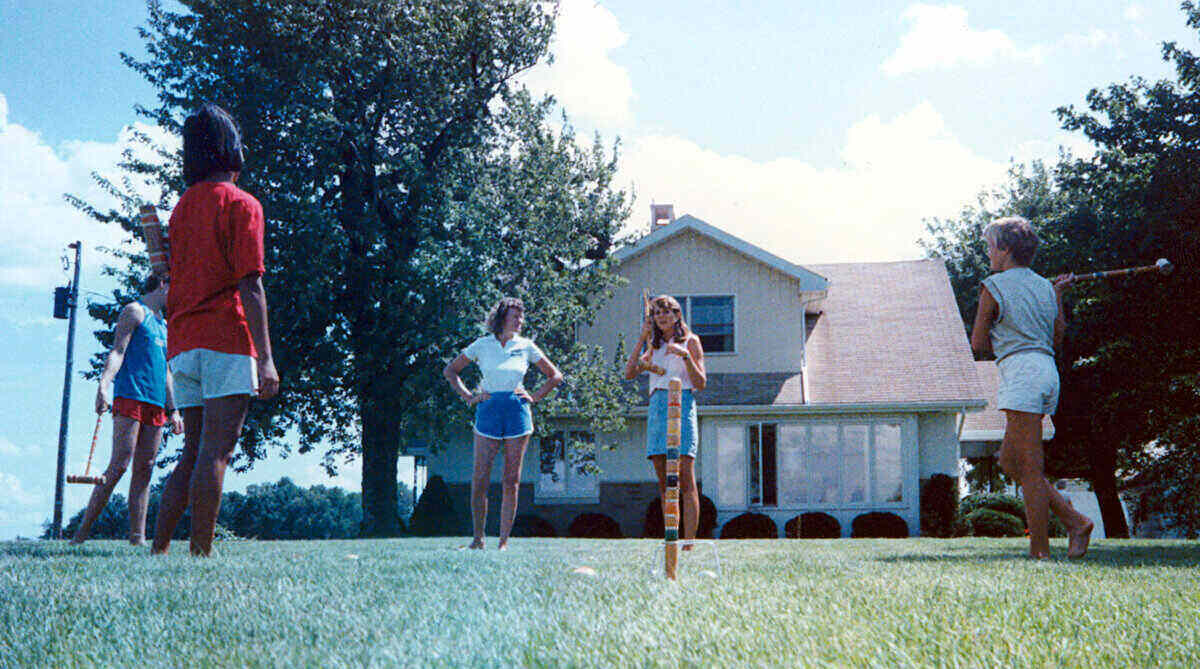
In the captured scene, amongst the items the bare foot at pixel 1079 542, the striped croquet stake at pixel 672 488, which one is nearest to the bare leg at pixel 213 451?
the striped croquet stake at pixel 672 488

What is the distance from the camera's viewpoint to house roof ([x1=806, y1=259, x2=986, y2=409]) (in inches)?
929

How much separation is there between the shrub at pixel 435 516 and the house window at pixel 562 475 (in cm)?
263

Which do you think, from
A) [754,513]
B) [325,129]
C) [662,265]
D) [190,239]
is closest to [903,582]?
[190,239]

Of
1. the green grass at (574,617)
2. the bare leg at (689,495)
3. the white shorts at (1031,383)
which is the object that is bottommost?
the green grass at (574,617)

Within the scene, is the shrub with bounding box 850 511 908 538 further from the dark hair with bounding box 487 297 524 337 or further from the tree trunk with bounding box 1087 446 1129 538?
the dark hair with bounding box 487 297 524 337

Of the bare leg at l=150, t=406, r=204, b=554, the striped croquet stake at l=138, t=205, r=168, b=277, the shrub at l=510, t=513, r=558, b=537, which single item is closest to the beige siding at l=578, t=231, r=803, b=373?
the shrub at l=510, t=513, r=558, b=537

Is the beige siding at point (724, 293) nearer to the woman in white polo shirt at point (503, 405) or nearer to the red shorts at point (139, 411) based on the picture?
the woman in white polo shirt at point (503, 405)

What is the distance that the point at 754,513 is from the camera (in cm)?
2322

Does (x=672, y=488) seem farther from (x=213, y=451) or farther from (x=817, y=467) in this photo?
(x=817, y=467)

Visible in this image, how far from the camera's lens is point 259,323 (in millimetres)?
5328

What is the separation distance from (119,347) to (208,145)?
2492 mm

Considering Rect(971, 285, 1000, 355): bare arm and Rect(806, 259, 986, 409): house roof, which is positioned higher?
Rect(806, 259, 986, 409): house roof

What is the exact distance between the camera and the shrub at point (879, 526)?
74.1 ft

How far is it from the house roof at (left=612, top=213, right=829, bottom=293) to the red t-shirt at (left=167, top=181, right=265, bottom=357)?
62.8 ft
